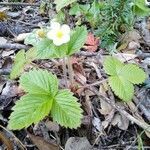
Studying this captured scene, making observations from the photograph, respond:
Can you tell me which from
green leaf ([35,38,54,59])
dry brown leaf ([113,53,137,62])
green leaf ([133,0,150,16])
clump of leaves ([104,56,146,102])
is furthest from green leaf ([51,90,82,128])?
green leaf ([133,0,150,16])

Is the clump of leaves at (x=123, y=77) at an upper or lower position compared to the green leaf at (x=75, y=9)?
lower

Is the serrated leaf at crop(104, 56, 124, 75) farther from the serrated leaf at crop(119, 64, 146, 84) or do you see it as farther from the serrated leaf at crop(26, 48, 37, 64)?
the serrated leaf at crop(26, 48, 37, 64)

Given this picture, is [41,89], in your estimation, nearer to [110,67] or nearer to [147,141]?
[110,67]

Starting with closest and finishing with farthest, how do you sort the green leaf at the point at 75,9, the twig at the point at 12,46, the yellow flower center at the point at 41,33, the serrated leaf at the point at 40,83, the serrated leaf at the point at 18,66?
1. the serrated leaf at the point at 40,83
2. the yellow flower center at the point at 41,33
3. the serrated leaf at the point at 18,66
4. the twig at the point at 12,46
5. the green leaf at the point at 75,9

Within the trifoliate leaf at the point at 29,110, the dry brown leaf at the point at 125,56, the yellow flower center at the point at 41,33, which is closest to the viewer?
the trifoliate leaf at the point at 29,110

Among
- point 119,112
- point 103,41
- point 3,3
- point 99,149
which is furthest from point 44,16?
point 99,149

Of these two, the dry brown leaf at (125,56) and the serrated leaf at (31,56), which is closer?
the serrated leaf at (31,56)

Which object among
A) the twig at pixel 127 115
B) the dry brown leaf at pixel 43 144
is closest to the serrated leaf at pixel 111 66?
the twig at pixel 127 115

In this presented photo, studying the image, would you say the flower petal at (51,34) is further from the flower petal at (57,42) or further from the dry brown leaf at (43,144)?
the dry brown leaf at (43,144)
